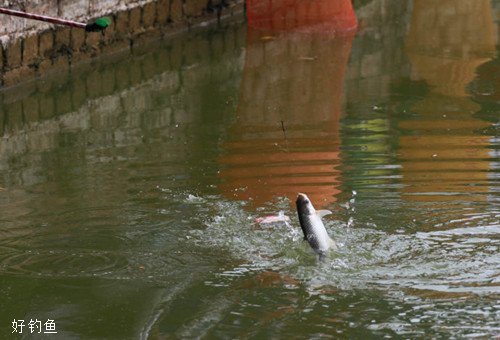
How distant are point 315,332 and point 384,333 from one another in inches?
13.0

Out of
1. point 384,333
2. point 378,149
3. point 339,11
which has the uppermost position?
point 339,11

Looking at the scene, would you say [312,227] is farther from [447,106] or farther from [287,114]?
[447,106]

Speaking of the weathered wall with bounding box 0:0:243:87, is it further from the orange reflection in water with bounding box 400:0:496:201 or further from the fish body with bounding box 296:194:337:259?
the fish body with bounding box 296:194:337:259

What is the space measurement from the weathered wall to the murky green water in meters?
0.24

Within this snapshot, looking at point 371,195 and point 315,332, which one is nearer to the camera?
point 315,332

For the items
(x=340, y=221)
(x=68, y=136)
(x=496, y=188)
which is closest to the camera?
(x=340, y=221)

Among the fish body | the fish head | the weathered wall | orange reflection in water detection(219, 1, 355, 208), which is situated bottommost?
the fish body

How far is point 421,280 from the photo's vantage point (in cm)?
675

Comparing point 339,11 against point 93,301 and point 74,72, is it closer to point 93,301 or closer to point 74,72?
point 74,72

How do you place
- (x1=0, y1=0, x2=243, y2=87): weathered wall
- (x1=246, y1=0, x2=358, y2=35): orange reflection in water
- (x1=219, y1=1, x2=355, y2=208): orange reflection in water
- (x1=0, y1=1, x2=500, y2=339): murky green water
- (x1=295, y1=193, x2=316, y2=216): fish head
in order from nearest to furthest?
(x1=0, y1=1, x2=500, y2=339): murky green water
(x1=295, y1=193, x2=316, y2=216): fish head
(x1=219, y1=1, x2=355, y2=208): orange reflection in water
(x1=0, y1=0, x2=243, y2=87): weathered wall
(x1=246, y1=0, x2=358, y2=35): orange reflection in water

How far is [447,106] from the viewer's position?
10836mm

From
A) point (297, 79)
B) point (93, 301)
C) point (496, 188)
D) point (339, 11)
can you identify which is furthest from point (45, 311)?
point (339, 11)

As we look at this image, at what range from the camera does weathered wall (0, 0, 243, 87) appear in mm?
12031

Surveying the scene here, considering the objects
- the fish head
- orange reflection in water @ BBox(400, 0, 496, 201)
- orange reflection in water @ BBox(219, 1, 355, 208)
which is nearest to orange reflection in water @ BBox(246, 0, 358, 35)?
orange reflection in water @ BBox(219, 1, 355, 208)
